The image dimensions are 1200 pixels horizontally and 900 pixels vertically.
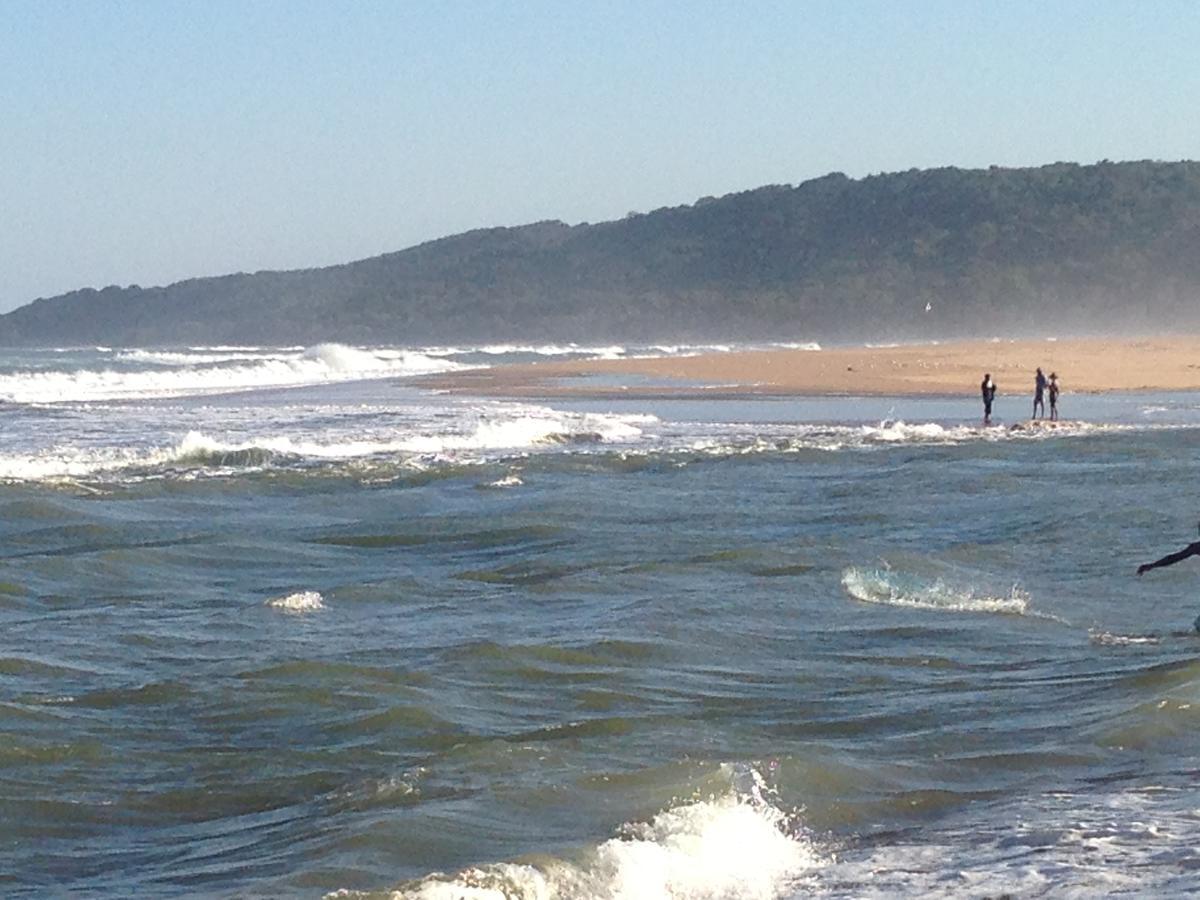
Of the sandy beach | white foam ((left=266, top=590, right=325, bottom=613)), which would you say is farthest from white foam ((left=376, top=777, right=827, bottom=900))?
the sandy beach

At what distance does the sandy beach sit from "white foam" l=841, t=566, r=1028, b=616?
1100 inches

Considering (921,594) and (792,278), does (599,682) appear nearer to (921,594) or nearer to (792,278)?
(921,594)

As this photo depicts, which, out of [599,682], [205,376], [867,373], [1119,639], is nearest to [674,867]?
[599,682]

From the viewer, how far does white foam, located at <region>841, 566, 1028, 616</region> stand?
47.2ft

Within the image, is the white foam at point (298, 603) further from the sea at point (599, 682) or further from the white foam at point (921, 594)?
the white foam at point (921, 594)

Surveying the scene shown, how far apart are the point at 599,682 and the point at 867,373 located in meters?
41.8

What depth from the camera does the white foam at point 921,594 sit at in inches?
566

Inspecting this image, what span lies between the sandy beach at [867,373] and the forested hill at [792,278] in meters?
52.4

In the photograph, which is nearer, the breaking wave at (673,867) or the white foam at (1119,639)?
the breaking wave at (673,867)

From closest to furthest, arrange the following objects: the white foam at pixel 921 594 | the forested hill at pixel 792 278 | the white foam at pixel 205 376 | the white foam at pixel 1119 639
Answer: the white foam at pixel 1119 639
the white foam at pixel 921 594
the white foam at pixel 205 376
the forested hill at pixel 792 278

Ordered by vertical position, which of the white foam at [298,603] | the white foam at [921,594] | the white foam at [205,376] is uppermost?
the white foam at [205,376]

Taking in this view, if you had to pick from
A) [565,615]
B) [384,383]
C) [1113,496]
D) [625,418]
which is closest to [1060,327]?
[384,383]

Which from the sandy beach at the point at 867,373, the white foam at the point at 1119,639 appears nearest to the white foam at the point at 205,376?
the sandy beach at the point at 867,373

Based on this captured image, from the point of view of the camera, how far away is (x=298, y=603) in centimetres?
1439
